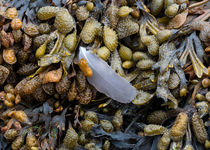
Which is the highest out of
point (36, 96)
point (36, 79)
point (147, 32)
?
point (147, 32)

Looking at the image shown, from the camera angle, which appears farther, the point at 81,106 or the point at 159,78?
the point at 81,106

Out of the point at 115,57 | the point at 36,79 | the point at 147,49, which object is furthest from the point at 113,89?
the point at 36,79

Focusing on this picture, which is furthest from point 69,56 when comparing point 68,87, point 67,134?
point 67,134

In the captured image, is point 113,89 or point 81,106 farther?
point 81,106

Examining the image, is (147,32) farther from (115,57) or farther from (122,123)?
(122,123)

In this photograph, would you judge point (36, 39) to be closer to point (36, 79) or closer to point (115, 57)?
point (36, 79)

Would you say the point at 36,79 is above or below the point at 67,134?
above
